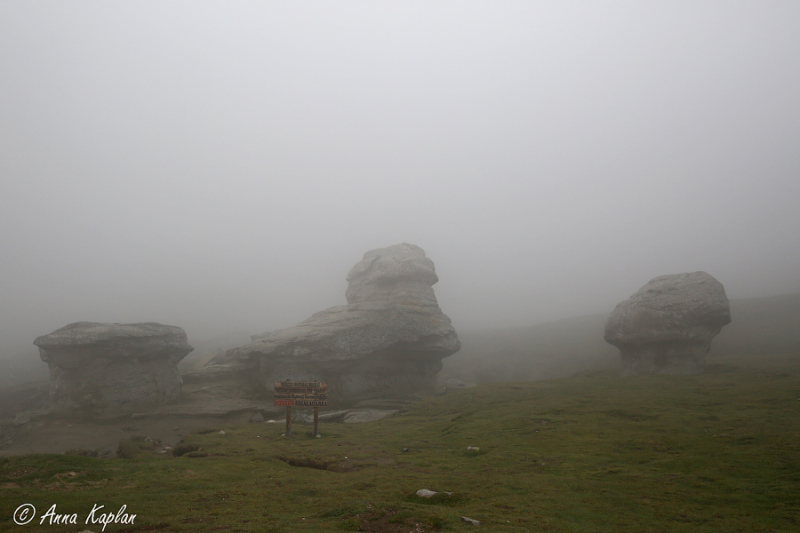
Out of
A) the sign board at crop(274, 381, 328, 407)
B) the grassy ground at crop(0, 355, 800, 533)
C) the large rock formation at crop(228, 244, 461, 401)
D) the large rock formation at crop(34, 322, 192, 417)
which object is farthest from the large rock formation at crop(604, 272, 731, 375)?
the large rock formation at crop(34, 322, 192, 417)

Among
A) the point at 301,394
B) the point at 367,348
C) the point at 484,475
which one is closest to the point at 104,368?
the point at 301,394

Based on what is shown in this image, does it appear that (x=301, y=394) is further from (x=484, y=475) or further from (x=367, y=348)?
(x=367, y=348)

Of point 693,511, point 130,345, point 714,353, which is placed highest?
point 130,345

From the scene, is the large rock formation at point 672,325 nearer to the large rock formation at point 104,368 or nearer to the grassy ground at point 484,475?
the grassy ground at point 484,475

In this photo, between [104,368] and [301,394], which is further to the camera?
[104,368]

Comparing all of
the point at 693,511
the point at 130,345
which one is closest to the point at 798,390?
the point at 693,511

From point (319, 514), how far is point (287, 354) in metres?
34.9

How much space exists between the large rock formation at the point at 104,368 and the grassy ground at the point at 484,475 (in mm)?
18171

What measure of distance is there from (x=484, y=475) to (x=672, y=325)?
37.4 m

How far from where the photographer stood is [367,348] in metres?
47.8

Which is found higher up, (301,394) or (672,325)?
(672,325)

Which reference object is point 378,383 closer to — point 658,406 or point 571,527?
point 658,406

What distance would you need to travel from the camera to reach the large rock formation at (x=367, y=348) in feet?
152

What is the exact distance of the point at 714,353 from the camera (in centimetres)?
6356
